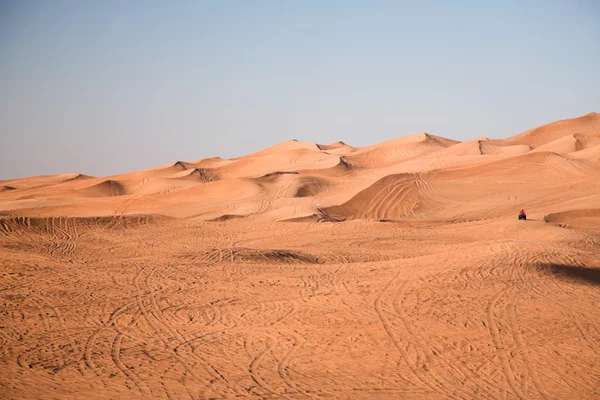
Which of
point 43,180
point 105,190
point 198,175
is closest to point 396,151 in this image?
point 198,175

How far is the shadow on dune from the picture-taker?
15.9 metres

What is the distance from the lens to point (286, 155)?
67.1 metres

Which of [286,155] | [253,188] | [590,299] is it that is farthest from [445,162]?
[590,299]

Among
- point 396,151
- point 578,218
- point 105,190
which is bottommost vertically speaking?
point 578,218

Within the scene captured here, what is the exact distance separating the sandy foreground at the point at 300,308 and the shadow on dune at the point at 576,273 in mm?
51

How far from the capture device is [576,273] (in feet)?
53.2

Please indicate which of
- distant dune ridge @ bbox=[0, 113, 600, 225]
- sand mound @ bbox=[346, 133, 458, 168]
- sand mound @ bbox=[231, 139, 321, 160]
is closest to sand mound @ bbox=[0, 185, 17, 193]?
distant dune ridge @ bbox=[0, 113, 600, 225]

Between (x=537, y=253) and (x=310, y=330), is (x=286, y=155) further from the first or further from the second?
(x=310, y=330)

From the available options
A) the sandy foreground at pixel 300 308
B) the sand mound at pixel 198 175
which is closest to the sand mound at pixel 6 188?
the sand mound at pixel 198 175

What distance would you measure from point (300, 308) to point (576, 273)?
7431 millimetres

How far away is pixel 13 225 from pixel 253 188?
1827 centimetres

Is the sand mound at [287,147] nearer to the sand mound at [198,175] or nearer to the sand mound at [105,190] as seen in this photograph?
the sand mound at [198,175]

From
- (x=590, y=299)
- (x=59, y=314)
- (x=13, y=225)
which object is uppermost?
(x=13, y=225)

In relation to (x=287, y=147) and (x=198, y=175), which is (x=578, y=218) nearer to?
(x=198, y=175)
